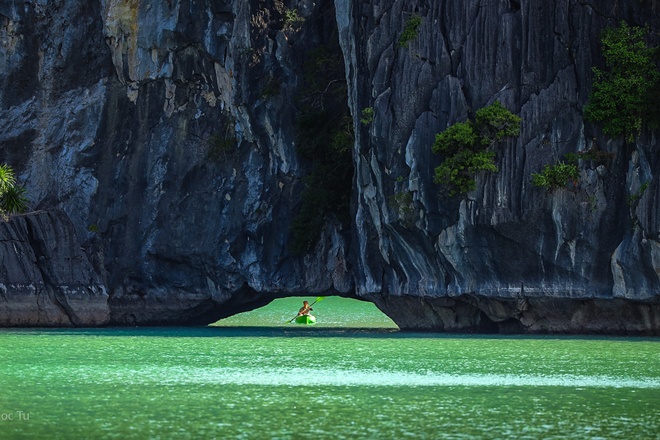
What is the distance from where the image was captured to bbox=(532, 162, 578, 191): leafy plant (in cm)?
2995

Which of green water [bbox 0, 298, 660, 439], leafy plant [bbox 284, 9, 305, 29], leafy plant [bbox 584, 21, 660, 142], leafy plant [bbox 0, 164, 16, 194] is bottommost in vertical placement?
green water [bbox 0, 298, 660, 439]

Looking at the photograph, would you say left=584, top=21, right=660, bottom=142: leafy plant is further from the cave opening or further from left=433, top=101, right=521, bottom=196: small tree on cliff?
the cave opening

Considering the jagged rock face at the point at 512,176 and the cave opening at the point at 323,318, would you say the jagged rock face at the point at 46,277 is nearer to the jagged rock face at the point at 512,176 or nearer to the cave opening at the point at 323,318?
the cave opening at the point at 323,318

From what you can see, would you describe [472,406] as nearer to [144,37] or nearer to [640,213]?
[640,213]

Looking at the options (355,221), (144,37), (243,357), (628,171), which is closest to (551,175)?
(628,171)

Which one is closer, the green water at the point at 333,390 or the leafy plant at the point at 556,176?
the green water at the point at 333,390

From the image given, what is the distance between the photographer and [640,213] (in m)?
29.2

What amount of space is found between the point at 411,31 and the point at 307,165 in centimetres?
761

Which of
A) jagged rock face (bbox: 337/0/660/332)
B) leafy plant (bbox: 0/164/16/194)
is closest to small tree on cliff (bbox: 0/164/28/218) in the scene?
leafy plant (bbox: 0/164/16/194)

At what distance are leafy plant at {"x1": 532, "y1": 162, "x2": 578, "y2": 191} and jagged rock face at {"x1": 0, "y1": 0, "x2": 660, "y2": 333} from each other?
0.90 feet

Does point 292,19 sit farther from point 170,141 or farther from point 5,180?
point 5,180

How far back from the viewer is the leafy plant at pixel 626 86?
29438 mm

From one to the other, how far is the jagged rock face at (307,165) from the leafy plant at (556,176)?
28cm

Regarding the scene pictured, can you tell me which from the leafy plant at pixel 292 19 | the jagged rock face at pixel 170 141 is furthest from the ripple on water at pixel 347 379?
the leafy plant at pixel 292 19
